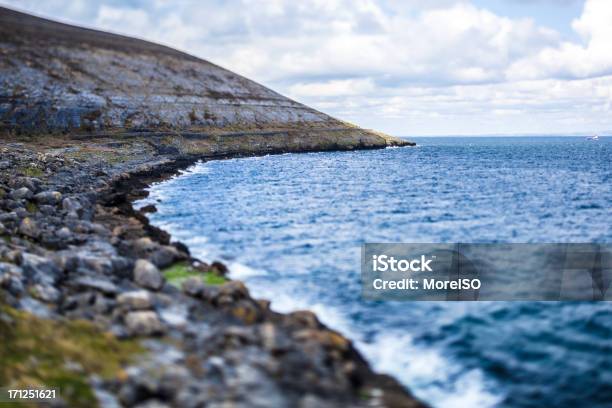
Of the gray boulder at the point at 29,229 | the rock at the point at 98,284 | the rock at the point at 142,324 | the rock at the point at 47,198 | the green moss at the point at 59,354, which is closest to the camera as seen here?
the green moss at the point at 59,354

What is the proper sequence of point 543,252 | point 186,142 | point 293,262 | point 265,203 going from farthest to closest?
1. point 186,142
2. point 265,203
3. point 543,252
4. point 293,262

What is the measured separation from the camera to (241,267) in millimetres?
24484

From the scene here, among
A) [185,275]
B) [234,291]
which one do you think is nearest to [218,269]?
[185,275]

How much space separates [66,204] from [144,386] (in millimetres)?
23014

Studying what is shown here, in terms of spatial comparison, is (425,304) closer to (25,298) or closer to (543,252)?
(543,252)

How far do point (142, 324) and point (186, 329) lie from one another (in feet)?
4.09

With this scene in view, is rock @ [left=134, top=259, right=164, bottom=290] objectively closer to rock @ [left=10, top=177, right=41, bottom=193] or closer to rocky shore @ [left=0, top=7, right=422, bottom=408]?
rocky shore @ [left=0, top=7, right=422, bottom=408]

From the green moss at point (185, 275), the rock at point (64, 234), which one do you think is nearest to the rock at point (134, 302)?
the green moss at point (185, 275)

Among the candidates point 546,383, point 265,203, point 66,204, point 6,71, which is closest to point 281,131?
point 6,71

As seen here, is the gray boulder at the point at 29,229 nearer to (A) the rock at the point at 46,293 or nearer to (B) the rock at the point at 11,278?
(B) the rock at the point at 11,278

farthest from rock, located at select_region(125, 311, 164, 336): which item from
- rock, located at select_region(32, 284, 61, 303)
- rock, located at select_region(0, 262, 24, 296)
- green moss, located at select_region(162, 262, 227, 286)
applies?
green moss, located at select_region(162, 262, 227, 286)

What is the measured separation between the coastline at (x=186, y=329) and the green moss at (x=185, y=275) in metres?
0.46

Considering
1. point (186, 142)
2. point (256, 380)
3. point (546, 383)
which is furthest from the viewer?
point (186, 142)

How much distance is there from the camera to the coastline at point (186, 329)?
457 inches
